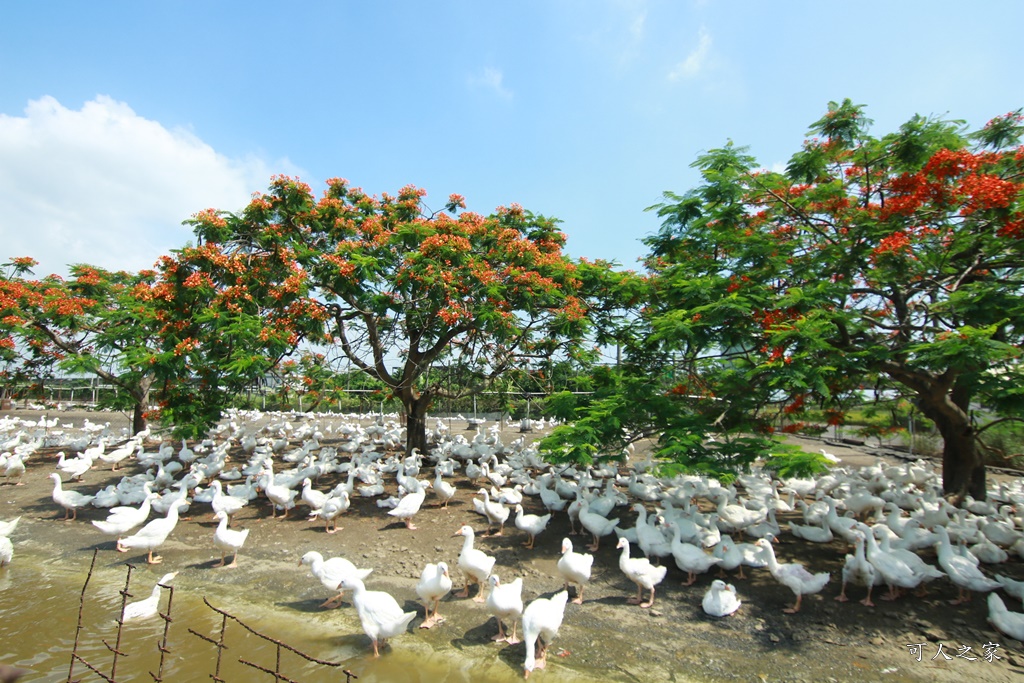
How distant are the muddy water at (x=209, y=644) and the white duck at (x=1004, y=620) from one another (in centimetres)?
388

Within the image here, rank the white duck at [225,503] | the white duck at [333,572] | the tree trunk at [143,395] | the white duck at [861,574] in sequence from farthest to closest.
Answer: the tree trunk at [143,395]
the white duck at [225,503]
the white duck at [333,572]
the white duck at [861,574]

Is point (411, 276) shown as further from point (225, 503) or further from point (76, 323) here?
point (76, 323)

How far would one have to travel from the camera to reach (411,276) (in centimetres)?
893

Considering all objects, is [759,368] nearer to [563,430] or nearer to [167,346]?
[563,430]

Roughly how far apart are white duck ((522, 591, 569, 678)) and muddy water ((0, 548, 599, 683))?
169 mm

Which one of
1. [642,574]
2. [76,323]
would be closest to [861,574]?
[642,574]

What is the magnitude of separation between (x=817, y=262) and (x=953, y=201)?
60.3 inches

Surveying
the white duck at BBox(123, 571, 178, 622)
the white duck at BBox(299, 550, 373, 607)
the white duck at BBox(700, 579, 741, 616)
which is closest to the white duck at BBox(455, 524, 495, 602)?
the white duck at BBox(299, 550, 373, 607)

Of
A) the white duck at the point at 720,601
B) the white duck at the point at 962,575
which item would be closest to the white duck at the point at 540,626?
the white duck at the point at 720,601

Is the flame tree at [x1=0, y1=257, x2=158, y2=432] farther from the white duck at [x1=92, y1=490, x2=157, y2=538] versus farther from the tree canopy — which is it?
the tree canopy

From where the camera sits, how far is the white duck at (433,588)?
18.2 feet

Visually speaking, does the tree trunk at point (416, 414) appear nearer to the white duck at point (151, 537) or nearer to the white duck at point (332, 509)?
the white duck at point (332, 509)

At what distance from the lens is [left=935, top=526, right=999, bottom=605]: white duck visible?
5.51 metres

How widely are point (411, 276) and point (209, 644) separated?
562cm
